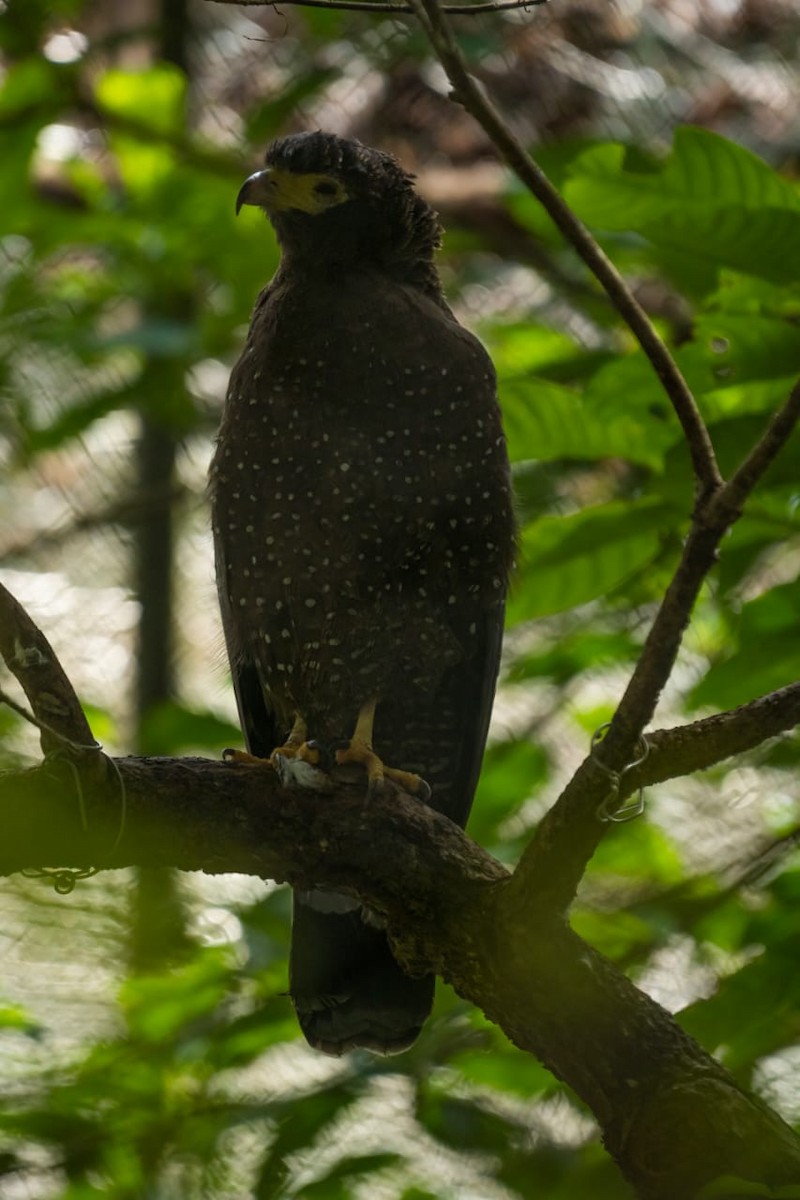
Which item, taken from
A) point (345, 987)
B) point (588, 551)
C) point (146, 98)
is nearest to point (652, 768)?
point (588, 551)

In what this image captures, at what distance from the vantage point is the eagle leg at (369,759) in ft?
11.9

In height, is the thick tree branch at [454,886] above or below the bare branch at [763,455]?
below

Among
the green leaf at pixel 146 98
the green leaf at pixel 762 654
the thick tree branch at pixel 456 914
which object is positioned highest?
the green leaf at pixel 146 98

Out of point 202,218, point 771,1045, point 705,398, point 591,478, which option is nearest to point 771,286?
point 705,398


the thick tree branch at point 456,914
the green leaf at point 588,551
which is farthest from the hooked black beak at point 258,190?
the thick tree branch at point 456,914

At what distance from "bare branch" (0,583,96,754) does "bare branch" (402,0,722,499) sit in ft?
3.61

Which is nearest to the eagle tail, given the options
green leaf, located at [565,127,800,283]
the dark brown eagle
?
the dark brown eagle

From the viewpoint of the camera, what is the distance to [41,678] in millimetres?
2523

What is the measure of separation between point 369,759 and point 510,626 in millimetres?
472

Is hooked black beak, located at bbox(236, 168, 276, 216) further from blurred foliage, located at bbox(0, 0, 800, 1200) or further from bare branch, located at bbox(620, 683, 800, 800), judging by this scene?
bare branch, located at bbox(620, 683, 800, 800)

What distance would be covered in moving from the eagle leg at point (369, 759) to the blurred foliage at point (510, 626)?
259 mm

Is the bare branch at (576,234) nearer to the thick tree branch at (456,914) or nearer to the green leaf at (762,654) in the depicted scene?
the green leaf at (762,654)

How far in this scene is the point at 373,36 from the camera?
5.75 m

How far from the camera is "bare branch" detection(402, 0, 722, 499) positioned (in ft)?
7.88
